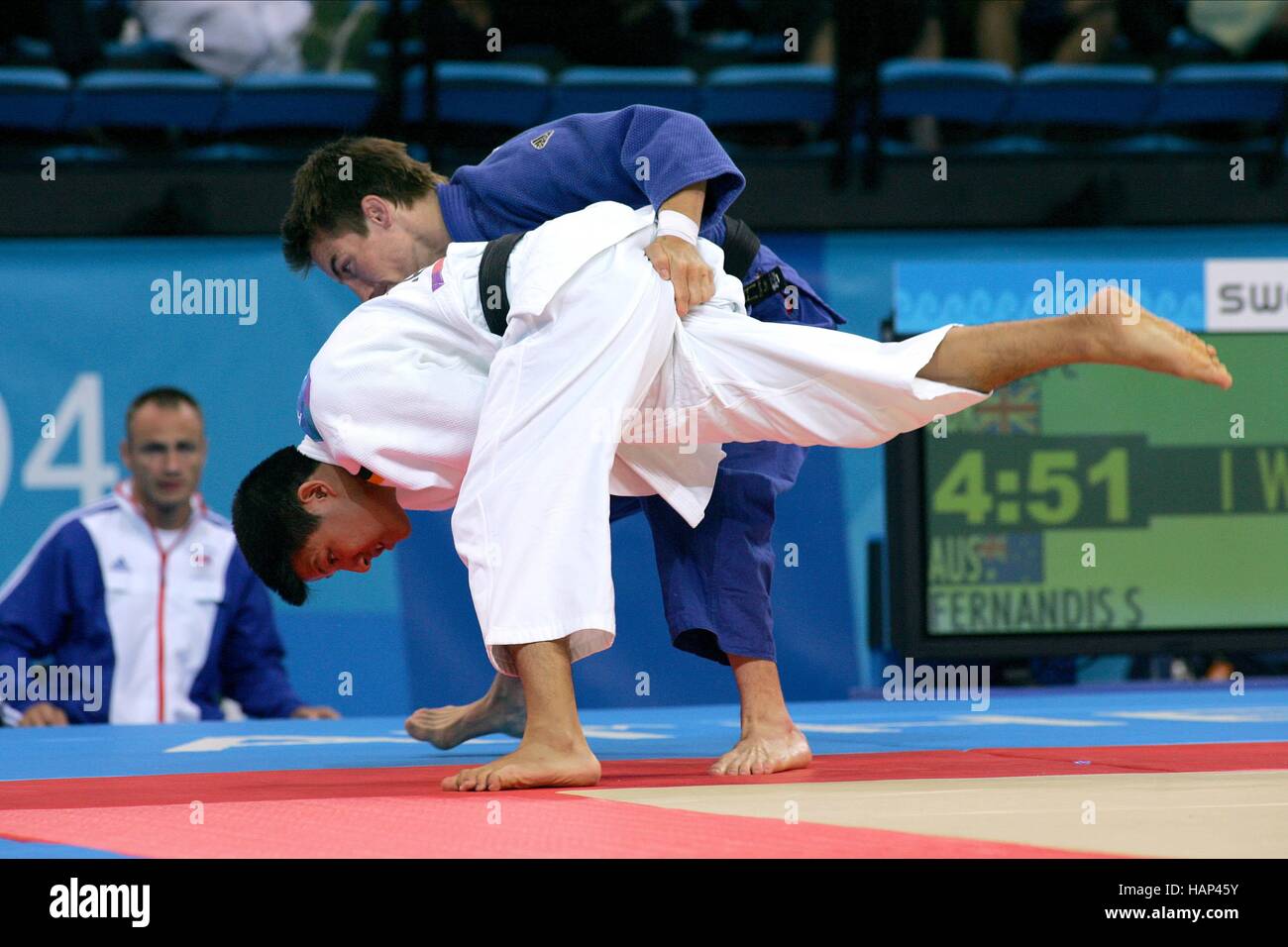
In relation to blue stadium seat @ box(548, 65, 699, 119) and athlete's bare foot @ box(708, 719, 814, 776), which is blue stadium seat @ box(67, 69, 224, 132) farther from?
athlete's bare foot @ box(708, 719, 814, 776)

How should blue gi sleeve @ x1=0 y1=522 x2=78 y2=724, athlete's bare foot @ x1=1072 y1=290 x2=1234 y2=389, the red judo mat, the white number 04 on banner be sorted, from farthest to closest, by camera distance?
1. the white number 04 on banner
2. blue gi sleeve @ x1=0 y1=522 x2=78 y2=724
3. athlete's bare foot @ x1=1072 y1=290 x2=1234 y2=389
4. the red judo mat

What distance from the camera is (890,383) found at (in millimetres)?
2311

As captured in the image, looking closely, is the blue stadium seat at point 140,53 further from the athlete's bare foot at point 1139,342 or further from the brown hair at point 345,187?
the athlete's bare foot at point 1139,342

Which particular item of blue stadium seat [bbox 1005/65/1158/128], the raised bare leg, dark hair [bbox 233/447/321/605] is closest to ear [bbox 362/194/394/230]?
dark hair [bbox 233/447/321/605]

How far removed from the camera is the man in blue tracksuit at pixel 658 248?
250 centimetres

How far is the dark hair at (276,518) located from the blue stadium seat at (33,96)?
137 inches

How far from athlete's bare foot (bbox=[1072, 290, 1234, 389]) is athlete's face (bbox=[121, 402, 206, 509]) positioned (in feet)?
10.1

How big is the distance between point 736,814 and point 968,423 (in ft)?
9.75

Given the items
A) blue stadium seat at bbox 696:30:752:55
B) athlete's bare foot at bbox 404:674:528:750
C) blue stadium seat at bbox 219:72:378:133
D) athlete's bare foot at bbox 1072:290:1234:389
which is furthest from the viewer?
blue stadium seat at bbox 696:30:752:55

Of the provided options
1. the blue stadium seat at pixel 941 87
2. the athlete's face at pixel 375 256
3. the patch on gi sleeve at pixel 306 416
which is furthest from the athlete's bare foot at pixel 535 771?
the blue stadium seat at pixel 941 87

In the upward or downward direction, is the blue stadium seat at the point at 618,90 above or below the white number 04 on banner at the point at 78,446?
above

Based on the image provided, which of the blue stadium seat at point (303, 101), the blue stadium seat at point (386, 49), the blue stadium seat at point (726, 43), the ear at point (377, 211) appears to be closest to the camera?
the ear at point (377, 211)

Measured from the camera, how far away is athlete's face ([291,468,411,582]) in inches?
98.8
